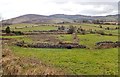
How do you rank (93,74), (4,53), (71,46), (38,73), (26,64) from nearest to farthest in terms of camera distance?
(38,73) < (93,74) < (26,64) < (4,53) < (71,46)

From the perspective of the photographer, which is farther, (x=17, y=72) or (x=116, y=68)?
(x=116, y=68)

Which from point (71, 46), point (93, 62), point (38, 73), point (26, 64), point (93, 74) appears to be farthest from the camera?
point (71, 46)

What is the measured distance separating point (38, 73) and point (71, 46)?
2440 centimetres

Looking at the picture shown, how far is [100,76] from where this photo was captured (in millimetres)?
23484

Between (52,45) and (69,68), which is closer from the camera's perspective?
(69,68)

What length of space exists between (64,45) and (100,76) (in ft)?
78.8

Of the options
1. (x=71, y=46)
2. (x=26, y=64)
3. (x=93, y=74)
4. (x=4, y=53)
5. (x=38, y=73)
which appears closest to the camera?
(x=38, y=73)

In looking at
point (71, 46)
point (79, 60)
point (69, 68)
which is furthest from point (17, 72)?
point (71, 46)

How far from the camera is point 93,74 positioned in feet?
79.2

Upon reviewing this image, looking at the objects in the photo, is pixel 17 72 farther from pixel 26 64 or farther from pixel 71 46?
pixel 71 46

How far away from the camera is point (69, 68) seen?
26.4 metres

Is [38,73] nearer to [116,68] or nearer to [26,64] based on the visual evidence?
[26,64]

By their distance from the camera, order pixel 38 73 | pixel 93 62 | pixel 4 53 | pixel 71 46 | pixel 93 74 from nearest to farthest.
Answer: pixel 38 73 → pixel 93 74 → pixel 93 62 → pixel 4 53 → pixel 71 46

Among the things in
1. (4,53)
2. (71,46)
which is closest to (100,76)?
(4,53)
